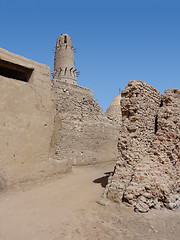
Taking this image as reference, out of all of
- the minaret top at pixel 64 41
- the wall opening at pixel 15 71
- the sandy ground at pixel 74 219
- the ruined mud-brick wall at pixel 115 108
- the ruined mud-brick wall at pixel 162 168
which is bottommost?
the sandy ground at pixel 74 219

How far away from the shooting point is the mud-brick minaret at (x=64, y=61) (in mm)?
24297

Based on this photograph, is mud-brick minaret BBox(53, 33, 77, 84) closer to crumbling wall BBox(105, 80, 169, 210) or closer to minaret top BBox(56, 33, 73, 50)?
minaret top BBox(56, 33, 73, 50)

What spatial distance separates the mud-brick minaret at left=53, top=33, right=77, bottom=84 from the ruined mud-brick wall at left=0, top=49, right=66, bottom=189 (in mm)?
17167

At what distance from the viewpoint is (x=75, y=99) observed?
942 cm

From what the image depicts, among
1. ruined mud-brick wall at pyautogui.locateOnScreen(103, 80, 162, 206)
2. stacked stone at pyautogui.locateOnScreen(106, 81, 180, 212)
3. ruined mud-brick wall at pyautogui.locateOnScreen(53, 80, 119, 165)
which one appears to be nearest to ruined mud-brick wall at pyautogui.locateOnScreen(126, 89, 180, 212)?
stacked stone at pyautogui.locateOnScreen(106, 81, 180, 212)

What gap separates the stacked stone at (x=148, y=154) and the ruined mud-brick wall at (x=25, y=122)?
2.57 metres

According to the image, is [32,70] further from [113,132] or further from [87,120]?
[113,132]

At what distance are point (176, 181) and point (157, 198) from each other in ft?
3.10

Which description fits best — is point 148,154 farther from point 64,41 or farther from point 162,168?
point 64,41

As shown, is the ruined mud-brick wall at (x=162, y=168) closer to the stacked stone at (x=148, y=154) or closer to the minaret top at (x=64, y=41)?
the stacked stone at (x=148, y=154)

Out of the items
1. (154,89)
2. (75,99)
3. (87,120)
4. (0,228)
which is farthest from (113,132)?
(0,228)

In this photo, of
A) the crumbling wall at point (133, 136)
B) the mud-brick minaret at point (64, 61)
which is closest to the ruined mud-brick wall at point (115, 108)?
the mud-brick minaret at point (64, 61)

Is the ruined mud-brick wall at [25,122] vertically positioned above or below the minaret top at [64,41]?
below

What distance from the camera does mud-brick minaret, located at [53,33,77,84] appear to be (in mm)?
Result: 24297
